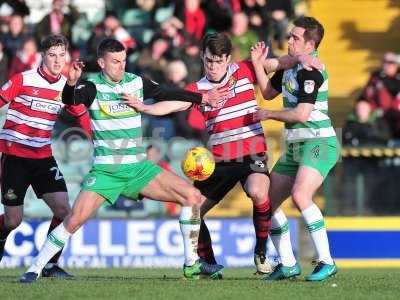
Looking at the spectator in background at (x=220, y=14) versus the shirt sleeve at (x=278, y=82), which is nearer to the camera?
the shirt sleeve at (x=278, y=82)

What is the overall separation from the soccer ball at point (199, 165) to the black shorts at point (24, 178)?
1627 mm

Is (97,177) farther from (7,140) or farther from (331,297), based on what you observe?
(331,297)

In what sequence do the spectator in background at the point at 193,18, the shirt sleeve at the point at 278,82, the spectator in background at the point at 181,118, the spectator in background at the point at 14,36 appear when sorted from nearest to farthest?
the shirt sleeve at the point at 278,82 < the spectator in background at the point at 181,118 < the spectator in background at the point at 14,36 < the spectator in background at the point at 193,18

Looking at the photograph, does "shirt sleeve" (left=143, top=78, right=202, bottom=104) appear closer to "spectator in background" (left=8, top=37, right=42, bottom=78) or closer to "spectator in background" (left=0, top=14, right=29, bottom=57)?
"spectator in background" (left=8, top=37, right=42, bottom=78)

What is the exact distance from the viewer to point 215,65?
11.5 metres

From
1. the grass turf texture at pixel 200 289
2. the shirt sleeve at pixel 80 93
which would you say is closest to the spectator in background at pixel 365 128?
the grass turf texture at pixel 200 289

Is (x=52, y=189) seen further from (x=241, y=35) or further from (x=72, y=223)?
(x=241, y=35)

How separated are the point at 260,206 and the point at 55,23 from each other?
8718 millimetres

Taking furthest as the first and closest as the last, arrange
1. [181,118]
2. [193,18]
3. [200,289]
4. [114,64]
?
1. [193,18]
2. [181,118]
3. [114,64]
4. [200,289]

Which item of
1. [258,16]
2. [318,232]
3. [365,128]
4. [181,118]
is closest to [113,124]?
[318,232]

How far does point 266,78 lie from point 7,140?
280cm

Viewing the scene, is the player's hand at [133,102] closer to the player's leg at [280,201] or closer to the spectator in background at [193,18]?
the player's leg at [280,201]

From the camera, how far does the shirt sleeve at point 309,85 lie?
10945 millimetres

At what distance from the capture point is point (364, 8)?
69.7 ft
